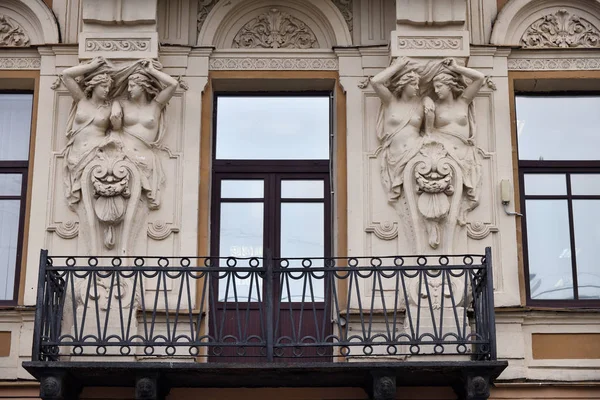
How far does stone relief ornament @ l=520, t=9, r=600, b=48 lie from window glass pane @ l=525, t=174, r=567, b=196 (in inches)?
53.4

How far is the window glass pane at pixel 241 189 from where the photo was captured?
39.3ft

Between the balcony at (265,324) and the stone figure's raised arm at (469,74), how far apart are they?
1700 millimetres

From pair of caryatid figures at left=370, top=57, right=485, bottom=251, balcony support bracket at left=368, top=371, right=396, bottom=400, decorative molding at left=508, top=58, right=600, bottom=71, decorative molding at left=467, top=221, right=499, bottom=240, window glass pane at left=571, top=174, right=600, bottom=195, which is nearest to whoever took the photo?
balcony support bracket at left=368, top=371, right=396, bottom=400

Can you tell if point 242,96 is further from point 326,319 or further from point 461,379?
point 461,379

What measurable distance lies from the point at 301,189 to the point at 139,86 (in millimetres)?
1928

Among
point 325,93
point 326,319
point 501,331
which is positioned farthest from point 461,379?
point 325,93

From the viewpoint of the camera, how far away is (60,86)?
1196cm

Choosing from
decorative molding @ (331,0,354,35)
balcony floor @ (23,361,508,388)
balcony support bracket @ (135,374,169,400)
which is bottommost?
balcony support bracket @ (135,374,169,400)

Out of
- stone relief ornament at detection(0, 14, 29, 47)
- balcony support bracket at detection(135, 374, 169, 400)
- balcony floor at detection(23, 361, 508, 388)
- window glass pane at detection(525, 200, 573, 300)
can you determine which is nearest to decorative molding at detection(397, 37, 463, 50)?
window glass pane at detection(525, 200, 573, 300)

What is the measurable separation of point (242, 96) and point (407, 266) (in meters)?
2.94

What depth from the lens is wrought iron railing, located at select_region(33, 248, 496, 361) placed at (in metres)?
10.5

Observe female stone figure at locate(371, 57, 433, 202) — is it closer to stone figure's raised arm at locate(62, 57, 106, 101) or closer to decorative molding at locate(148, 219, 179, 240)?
decorative molding at locate(148, 219, 179, 240)

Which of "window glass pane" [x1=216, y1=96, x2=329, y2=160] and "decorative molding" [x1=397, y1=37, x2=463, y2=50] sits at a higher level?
"decorative molding" [x1=397, y1=37, x2=463, y2=50]

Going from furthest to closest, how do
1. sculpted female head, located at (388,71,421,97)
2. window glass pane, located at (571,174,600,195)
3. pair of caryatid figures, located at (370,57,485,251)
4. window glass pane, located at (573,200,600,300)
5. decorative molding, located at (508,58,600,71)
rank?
decorative molding, located at (508,58,600,71), window glass pane, located at (571,174,600,195), window glass pane, located at (573,200,600,300), sculpted female head, located at (388,71,421,97), pair of caryatid figures, located at (370,57,485,251)
